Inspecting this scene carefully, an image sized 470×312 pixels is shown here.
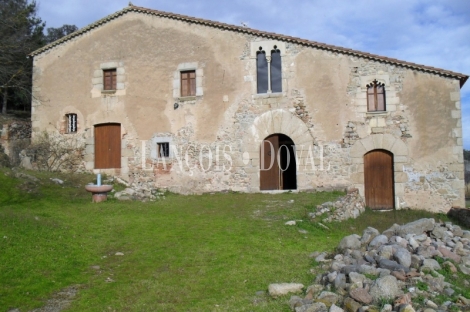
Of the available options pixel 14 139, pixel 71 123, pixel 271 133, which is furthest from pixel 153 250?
pixel 14 139

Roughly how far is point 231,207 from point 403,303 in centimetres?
806

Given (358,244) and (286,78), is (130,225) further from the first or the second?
(286,78)

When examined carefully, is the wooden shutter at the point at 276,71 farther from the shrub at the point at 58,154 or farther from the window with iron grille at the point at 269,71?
the shrub at the point at 58,154

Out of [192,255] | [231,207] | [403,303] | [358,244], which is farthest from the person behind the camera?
[231,207]

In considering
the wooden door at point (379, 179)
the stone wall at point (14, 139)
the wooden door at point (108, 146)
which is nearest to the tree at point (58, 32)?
the stone wall at point (14, 139)

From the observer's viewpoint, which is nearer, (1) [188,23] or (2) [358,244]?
(2) [358,244]

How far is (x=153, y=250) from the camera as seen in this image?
7.85 metres

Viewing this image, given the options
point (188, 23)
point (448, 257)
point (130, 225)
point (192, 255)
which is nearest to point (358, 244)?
point (448, 257)

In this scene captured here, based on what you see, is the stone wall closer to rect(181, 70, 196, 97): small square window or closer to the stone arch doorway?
rect(181, 70, 196, 97): small square window

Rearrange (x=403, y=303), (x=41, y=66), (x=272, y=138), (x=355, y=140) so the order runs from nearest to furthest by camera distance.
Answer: (x=403, y=303)
(x=355, y=140)
(x=272, y=138)
(x=41, y=66)

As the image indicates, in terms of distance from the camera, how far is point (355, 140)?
14.7 m

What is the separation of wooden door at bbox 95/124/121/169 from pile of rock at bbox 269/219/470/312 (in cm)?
1166

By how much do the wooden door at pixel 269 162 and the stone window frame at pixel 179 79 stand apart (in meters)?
3.24

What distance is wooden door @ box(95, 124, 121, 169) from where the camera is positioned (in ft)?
55.4
